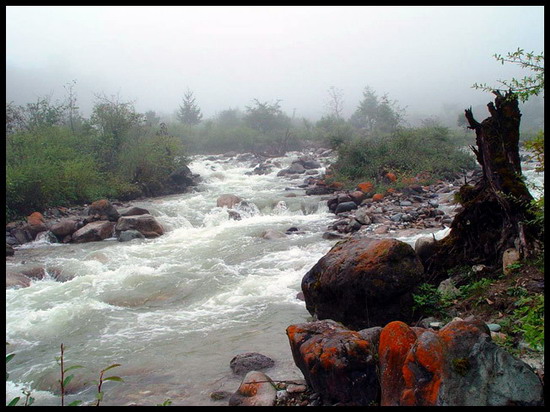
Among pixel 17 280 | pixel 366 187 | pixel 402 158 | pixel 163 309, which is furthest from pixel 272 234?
pixel 402 158

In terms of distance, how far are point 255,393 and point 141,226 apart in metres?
9.94

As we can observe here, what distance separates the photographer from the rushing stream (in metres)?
4.95

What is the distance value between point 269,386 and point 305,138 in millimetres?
36027

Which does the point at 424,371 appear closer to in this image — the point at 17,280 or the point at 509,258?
the point at 509,258

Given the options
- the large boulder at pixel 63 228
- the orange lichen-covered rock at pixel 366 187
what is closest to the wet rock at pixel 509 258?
the orange lichen-covered rock at pixel 366 187

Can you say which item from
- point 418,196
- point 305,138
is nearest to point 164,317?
point 418,196

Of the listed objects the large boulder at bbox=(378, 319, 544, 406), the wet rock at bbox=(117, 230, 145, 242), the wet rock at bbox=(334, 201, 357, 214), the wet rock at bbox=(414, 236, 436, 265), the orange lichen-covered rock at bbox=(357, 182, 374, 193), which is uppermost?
the large boulder at bbox=(378, 319, 544, 406)

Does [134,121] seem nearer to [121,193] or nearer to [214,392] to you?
[121,193]

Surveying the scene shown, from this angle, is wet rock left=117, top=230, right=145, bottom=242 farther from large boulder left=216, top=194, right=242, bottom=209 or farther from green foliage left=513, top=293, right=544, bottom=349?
green foliage left=513, top=293, right=544, bottom=349

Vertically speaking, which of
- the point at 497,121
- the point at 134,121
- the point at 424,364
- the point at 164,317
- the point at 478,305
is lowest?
the point at 164,317

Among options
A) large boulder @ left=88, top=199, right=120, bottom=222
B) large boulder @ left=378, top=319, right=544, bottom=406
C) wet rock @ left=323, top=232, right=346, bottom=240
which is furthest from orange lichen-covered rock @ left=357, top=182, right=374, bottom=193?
large boulder @ left=378, top=319, right=544, bottom=406

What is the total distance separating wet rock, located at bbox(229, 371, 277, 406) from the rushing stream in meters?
0.45

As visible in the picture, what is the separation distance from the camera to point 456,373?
2.70 metres

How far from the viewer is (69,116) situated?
1054 inches
